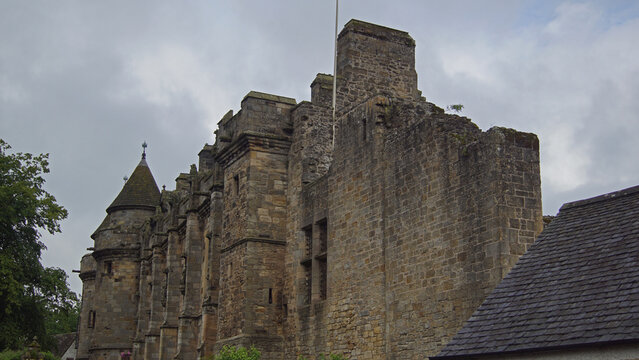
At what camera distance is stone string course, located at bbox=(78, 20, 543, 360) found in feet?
43.5

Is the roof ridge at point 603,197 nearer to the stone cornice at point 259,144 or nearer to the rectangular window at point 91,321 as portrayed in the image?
the stone cornice at point 259,144

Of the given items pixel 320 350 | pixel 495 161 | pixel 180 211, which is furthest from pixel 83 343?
pixel 495 161

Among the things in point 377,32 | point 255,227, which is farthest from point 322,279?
point 377,32

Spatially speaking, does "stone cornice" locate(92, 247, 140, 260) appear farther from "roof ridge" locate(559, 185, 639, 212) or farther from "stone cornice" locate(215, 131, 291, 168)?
"roof ridge" locate(559, 185, 639, 212)

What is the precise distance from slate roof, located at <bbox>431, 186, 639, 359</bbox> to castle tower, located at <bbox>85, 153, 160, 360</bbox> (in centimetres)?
2844

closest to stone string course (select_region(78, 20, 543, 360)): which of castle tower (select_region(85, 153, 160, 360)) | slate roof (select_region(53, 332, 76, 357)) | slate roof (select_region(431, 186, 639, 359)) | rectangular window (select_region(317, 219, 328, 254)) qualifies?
rectangular window (select_region(317, 219, 328, 254))

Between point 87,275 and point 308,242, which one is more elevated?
point 87,275

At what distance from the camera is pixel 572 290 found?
955 cm

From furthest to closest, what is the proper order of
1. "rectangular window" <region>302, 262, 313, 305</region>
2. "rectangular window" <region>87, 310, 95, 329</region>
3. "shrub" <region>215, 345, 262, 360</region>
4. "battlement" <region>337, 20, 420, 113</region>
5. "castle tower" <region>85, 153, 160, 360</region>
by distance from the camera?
"rectangular window" <region>87, 310, 95, 329</region> < "castle tower" <region>85, 153, 160, 360</region> < "battlement" <region>337, 20, 420, 113</region> < "rectangular window" <region>302, 262, 313, 305</region> < "shrub" <region>215, 345, 262, 360</region>

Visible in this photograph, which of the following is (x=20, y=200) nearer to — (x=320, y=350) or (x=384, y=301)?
(x=320, y=350)

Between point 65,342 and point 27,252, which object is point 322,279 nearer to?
point 27,252

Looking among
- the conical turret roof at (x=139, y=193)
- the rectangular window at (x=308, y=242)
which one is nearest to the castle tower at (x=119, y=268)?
the conical turret roof at (x=139, y=193)

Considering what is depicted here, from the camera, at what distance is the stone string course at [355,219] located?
43.5 feet

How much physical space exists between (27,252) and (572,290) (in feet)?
63.9
